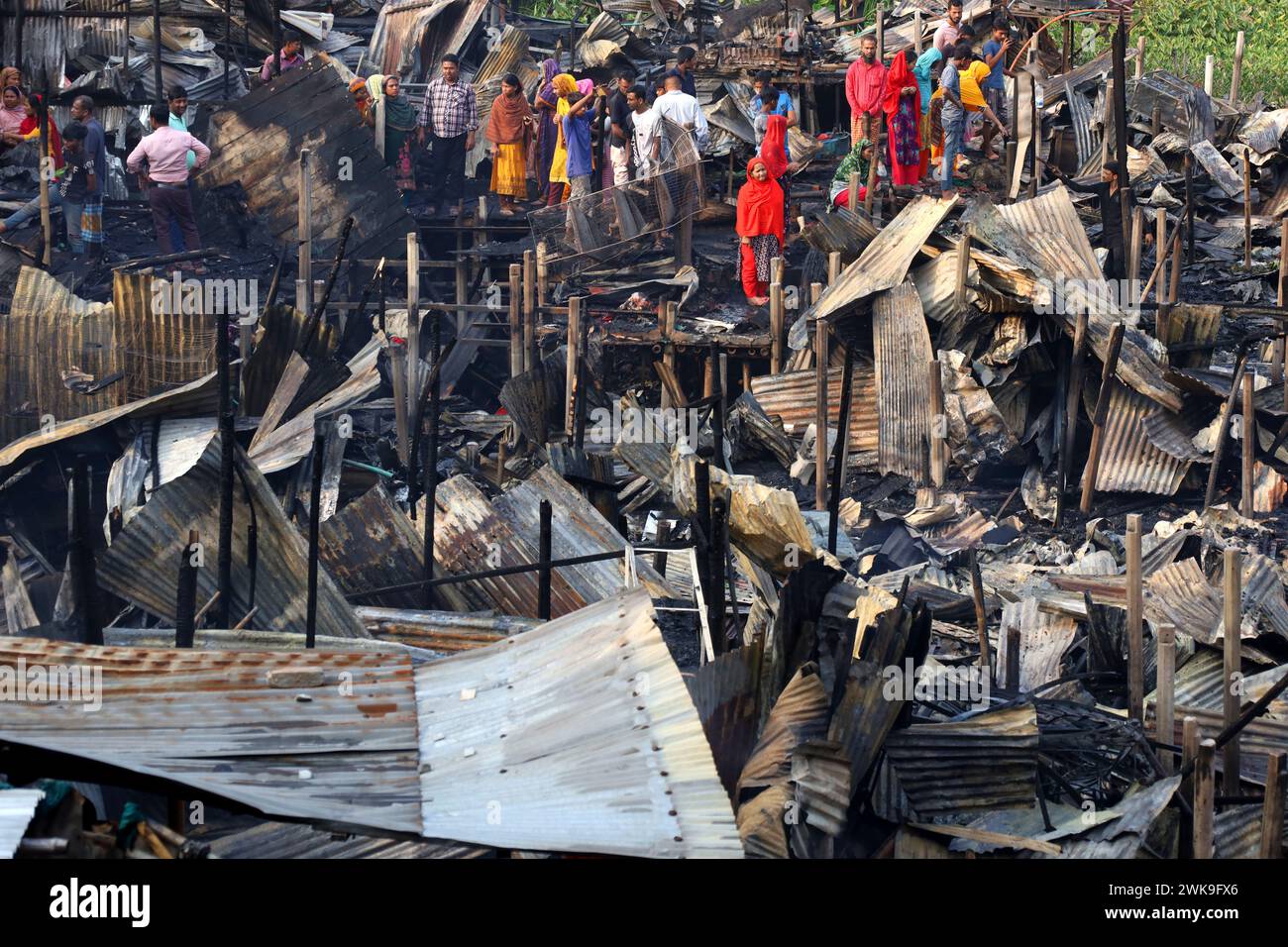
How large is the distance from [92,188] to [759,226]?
24.3 feet

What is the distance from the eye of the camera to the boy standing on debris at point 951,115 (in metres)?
18.9

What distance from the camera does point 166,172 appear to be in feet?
56.6

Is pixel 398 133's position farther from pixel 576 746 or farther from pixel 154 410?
pixel 576 746

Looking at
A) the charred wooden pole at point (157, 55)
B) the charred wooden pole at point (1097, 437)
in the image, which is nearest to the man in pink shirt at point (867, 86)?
the charred wooden pole at point (1097, 437)

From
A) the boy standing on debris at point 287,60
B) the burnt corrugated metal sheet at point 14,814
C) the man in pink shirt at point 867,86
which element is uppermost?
the boy standing on debris at point 287,60

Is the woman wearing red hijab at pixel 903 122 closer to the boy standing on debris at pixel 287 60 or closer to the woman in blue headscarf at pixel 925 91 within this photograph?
the woman in blue headscarf at pixel 925 91

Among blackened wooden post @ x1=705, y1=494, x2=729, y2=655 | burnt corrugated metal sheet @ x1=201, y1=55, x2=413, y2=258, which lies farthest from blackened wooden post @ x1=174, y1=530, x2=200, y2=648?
burnt corrugated metal sheet @ x1=201, y1=55, x2=413, y2=258

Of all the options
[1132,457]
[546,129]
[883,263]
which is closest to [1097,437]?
[1132,457]

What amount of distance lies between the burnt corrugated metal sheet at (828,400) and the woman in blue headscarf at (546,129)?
15.0 ft

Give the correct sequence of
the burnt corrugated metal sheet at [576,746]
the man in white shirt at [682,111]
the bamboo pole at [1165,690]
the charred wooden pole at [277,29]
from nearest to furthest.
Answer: the burnt corrugated metal sheet at [576,746], the bamboo pole at [1165,690], the man in white shirt at [682,111], the charred wooden pole at [277,29]

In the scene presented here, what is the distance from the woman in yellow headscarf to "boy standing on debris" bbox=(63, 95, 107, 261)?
16.8ft

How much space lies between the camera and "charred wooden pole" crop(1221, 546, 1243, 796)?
8.62 m
